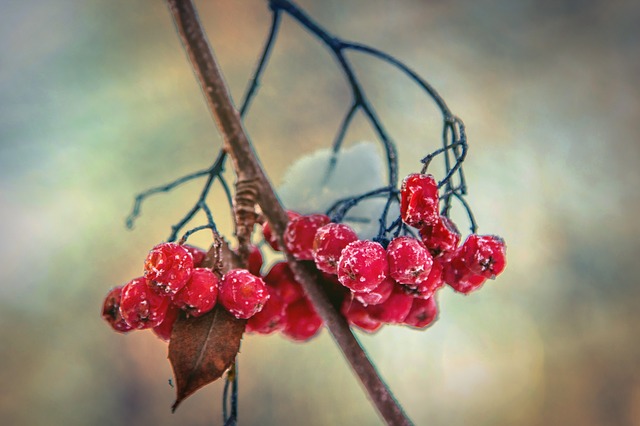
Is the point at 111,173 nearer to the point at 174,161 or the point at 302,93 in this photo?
the point at 174,161

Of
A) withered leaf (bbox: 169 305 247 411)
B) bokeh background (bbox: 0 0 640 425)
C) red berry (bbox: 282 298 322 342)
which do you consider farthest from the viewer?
bokeh background (bbox: 0 0 640 425)

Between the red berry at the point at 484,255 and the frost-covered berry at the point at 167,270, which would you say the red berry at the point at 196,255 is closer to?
the frost-covered berry at the point at 167,270

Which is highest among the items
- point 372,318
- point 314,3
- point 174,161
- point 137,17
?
point 137,17

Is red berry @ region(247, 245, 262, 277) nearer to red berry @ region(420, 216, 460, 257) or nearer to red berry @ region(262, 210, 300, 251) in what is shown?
red berry @ region(262, 210, 300, 251)

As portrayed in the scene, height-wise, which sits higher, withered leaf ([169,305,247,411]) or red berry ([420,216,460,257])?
withered leaf ([169,305,247,411])

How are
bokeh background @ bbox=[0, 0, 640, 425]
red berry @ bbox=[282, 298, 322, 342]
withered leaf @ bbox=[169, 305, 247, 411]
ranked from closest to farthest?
withered leaf @ bbox=[169, 305, 247, 411] < red berry @ bbox=[282, 298, 322, 342] < bokeh background @ bbox=[0, 0, 640, 425]

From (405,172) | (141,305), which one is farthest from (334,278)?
(405,172)

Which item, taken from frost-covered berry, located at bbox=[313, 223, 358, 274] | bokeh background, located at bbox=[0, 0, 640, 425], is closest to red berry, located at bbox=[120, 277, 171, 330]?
frost-covered berry, located at bbox=[313, 223, 358, 274]

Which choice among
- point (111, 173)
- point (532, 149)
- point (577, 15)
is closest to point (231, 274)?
point (111, 173)
